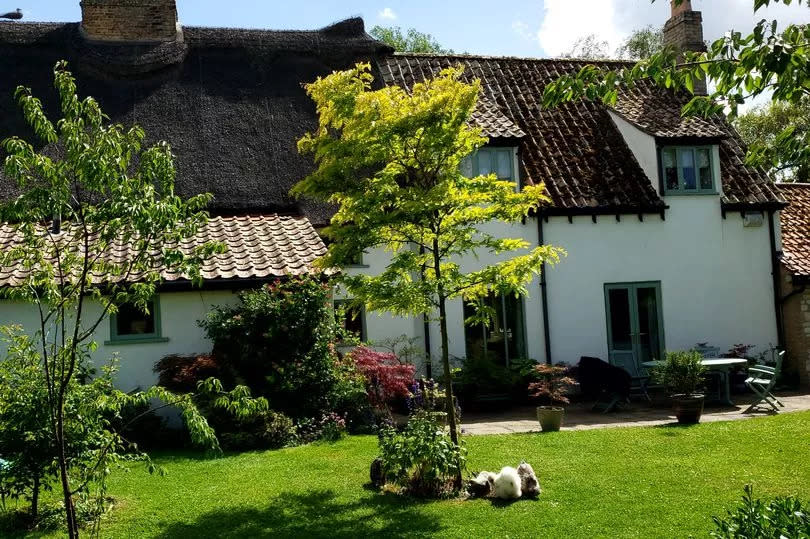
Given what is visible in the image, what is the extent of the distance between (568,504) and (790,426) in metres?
5.36

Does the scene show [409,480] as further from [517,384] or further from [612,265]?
[612,265]

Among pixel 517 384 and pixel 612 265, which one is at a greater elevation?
pixel 612 265

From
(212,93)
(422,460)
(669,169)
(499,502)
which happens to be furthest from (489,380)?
(212,93)

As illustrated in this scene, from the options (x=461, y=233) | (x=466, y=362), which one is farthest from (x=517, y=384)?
(x=461, y=233)

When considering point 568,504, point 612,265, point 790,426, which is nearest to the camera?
point 568,504

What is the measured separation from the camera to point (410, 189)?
9289mm

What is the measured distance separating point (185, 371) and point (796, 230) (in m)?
14.4

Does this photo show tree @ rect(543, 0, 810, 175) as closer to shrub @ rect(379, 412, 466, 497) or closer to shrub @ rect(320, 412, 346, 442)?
shrub @ rect(379, 412, 466, 497)

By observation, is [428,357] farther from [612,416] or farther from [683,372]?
[683,372]

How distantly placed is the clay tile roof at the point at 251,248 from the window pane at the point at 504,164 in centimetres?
420

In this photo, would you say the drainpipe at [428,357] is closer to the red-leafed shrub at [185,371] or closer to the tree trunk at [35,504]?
the red-leafed shrub at [185,371]

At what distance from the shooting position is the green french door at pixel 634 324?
16.7 m

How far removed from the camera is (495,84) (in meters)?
19.2

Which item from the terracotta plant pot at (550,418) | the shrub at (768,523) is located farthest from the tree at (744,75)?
the terracotta plant pot at (550,418)
